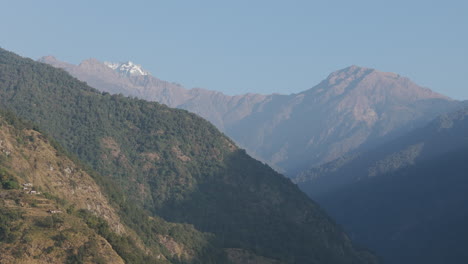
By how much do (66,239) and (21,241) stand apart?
7.40 m

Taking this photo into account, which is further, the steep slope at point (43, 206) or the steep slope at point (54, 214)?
the steep slope at point (54, 214)

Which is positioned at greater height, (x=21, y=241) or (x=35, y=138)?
(x=35, y=138)

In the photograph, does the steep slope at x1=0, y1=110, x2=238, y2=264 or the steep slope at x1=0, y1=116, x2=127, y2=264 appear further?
the steep slope at x1=0, y1=110, x2=238, y2=264

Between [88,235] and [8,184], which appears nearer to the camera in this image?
[88,235]

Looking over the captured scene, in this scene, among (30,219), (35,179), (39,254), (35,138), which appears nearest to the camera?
(39,254)

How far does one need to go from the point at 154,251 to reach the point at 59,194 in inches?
1156

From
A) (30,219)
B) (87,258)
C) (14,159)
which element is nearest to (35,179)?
(14,159)

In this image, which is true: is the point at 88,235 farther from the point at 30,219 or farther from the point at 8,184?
the point at 8,184

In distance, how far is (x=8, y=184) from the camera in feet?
479

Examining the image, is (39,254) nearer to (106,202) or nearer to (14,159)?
(14,159)

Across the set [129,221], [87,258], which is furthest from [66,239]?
[129,221]

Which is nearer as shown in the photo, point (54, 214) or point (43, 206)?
point (54, 214)

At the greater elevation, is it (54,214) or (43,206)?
(43,206)

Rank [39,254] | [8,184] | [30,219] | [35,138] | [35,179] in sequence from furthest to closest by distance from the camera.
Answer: [35,138], [35,179], [8,184], [30,219], [39,254]
